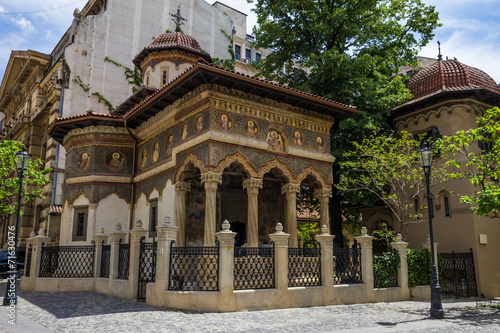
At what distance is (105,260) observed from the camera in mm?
Result: 14258

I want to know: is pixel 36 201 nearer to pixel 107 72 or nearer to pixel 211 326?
pixel 107 72

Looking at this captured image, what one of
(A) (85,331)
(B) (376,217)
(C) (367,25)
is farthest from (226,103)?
(B) (376,217)

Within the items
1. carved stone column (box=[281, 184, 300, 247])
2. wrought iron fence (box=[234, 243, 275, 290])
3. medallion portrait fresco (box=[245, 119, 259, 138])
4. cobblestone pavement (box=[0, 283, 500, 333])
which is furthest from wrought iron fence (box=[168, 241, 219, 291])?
medallion portrait fresco (box=[245, 119, 259, 138])

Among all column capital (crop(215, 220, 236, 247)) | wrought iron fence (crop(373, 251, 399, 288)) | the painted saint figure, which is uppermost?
the painted saint figure

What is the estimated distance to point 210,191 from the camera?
43.5 feet

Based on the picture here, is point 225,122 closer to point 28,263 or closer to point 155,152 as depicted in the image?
point 155,152

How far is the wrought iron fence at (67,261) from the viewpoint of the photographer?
1467 cm

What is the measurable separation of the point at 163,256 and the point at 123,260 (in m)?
3.25

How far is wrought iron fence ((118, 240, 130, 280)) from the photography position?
12842 mm

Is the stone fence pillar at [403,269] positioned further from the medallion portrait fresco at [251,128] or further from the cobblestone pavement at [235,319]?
the medallion portrait fresco at [251,128]

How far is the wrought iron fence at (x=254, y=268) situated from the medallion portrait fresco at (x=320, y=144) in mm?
6380

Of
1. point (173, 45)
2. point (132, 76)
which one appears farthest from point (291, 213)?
point (132, 76)

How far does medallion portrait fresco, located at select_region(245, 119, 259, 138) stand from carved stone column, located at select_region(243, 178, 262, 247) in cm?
156

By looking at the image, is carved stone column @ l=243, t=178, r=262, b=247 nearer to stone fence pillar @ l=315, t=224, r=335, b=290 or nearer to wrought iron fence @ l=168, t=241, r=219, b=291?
stone fence pillar @ l=315, t=224, r=335, b=290
